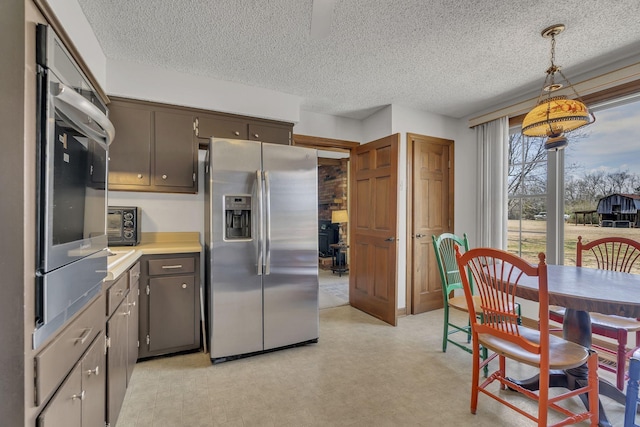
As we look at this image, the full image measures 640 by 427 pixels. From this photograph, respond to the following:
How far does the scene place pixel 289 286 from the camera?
2680 millimetres

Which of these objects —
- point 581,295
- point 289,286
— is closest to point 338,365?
point 289,286

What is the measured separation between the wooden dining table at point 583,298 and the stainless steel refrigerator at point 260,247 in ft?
5.56

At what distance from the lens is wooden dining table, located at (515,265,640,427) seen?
1.42 meters

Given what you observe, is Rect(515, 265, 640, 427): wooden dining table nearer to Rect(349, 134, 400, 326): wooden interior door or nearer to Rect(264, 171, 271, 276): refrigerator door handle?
Rect(349, 134, 400, 326): wooden interior door

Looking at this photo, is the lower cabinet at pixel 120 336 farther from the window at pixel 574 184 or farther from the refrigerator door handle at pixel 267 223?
the window at pixel 574 184

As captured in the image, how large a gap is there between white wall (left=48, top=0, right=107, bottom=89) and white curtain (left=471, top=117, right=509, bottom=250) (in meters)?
3.96

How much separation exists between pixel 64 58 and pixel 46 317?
0.81 metres

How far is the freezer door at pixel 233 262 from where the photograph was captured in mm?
2418

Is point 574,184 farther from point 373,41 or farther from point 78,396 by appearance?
point 78,396

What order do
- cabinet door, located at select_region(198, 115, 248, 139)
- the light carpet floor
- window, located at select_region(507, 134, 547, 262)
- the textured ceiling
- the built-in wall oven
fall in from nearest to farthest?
1. the built-in wall oven
2. the light carpet floor
3. the textured ceiling
4. cabinet door, located at select_region(198, 115, 248, 139)
5. window, located at select_region(507, 134, 547, 262)

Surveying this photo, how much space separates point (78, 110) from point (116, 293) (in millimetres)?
1046

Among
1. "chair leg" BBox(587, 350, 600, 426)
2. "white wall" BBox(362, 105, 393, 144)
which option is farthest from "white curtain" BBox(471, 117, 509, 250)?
"chair leg" BBox(587, 350, 600, 426)

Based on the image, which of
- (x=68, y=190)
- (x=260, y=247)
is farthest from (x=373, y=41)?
(x=68, y=190)

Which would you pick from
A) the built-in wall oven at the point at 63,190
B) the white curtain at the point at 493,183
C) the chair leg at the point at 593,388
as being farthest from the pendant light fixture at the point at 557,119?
the built-in wall oven at the point at 63,190
